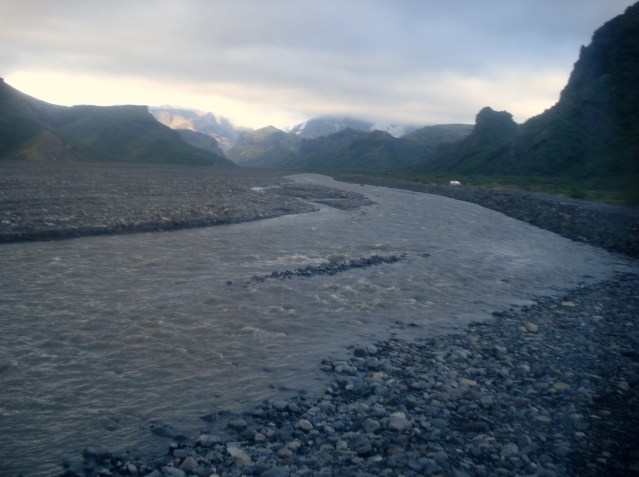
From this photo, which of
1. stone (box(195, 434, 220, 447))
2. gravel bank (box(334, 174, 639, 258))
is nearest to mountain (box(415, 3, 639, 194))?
gravel bank (box(334, 174, 639, 258))

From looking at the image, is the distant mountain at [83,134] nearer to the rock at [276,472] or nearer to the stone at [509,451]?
the rock at [276,472]

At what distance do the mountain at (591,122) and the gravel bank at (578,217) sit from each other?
48.3 feet

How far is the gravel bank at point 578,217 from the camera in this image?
2397 cm

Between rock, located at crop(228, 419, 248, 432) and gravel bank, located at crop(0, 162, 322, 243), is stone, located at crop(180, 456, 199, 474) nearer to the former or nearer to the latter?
rock, located at crop(228, 419, 248, 432)

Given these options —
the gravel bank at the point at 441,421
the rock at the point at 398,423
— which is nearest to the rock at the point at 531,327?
the gravel bank at the point at 441,421

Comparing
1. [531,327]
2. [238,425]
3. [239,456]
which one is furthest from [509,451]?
[531,327]

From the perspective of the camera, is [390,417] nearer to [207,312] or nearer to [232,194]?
[207,312]

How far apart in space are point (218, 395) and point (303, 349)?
2254mm

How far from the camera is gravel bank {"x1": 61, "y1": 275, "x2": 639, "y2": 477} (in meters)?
5.47

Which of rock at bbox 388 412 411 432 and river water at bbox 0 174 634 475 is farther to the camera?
river water at bbox 0 174 634 475

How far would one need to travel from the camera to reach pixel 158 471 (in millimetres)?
5219

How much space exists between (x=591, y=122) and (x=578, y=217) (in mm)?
47697

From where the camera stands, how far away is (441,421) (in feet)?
21.2

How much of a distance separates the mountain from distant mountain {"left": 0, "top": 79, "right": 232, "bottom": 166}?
260 ft
